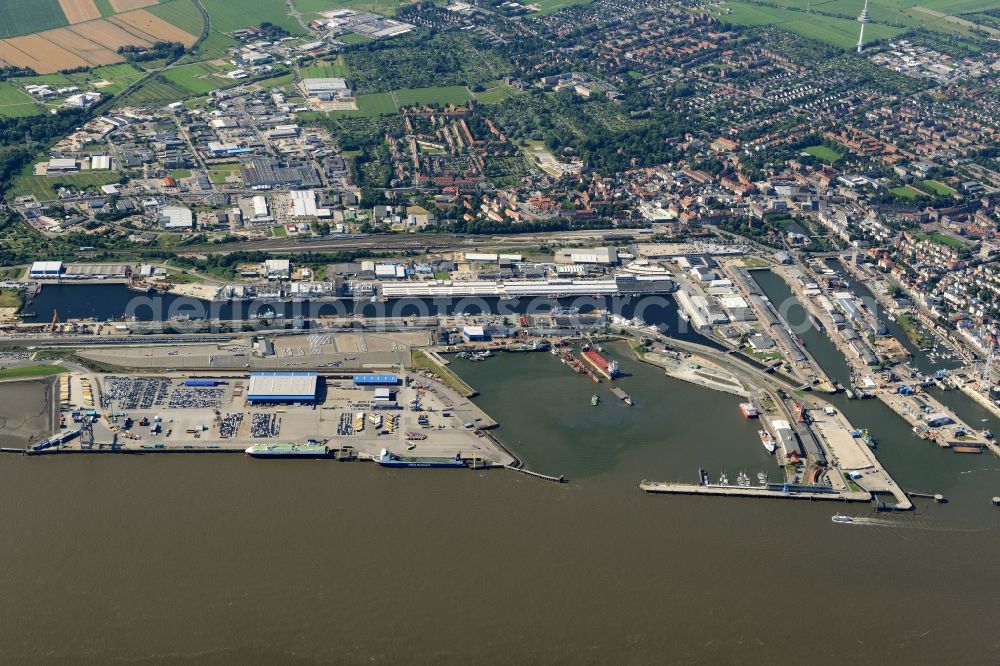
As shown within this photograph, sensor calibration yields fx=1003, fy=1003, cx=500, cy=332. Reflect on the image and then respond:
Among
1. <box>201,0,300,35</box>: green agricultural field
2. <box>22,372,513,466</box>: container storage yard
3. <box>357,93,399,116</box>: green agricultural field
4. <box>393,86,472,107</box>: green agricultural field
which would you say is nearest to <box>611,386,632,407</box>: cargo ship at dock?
<box>22,372,513,466</box>: container storage yard

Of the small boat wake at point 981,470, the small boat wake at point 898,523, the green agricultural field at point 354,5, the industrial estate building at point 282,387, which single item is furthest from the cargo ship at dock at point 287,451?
the green agricultural field at point 354,5

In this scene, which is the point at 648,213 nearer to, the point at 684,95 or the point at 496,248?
the point at 496,248

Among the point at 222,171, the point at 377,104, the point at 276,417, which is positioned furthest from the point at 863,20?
the point at 276,417

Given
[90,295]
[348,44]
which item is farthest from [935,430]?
[348,44]

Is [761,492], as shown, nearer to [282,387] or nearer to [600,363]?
[600,363]

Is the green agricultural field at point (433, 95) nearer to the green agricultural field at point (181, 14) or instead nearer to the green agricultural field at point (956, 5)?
the green agricultural field at point (181, 14)

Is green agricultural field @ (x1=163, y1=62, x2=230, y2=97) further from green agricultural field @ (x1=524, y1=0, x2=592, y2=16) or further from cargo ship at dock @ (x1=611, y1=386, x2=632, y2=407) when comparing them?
cargo ship at dock @ (x1=611, y1=386, x2=632, y2=407)
